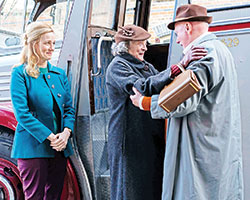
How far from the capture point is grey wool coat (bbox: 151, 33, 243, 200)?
2.01 meters

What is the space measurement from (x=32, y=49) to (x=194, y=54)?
3.99 ft

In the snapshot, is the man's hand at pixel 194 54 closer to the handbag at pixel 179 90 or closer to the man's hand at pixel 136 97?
the handbag at pixel 179 90

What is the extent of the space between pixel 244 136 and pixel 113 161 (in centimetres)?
91

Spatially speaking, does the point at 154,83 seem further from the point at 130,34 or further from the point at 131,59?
the point at 130,34

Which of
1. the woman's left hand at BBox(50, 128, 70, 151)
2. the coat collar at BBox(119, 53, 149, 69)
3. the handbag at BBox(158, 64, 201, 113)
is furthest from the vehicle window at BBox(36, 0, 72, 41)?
the handbag at BBox(158, 64, 201, 113)

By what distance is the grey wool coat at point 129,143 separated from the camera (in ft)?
8.46

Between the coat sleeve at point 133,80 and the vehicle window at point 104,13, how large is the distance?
2.53ft

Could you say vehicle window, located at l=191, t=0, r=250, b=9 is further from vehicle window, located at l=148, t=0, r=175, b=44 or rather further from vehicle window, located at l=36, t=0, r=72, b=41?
vehicle window, located at l=36, t=0, r=72, b=41

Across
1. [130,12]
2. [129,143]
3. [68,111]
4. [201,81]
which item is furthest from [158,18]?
[201,81]

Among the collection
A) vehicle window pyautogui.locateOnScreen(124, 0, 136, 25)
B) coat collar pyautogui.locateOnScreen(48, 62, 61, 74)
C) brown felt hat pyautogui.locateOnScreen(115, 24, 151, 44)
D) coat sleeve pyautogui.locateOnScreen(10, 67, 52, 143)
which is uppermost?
vehicle window pyautogui.locateOnScreen(124, 0, 136, 25)

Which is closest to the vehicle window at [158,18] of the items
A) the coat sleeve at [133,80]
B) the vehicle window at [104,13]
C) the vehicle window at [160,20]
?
the vehicle window at [160,20]

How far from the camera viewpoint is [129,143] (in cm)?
260

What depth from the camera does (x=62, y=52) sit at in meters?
2.97

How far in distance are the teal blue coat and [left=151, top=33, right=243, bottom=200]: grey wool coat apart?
0.89 m
